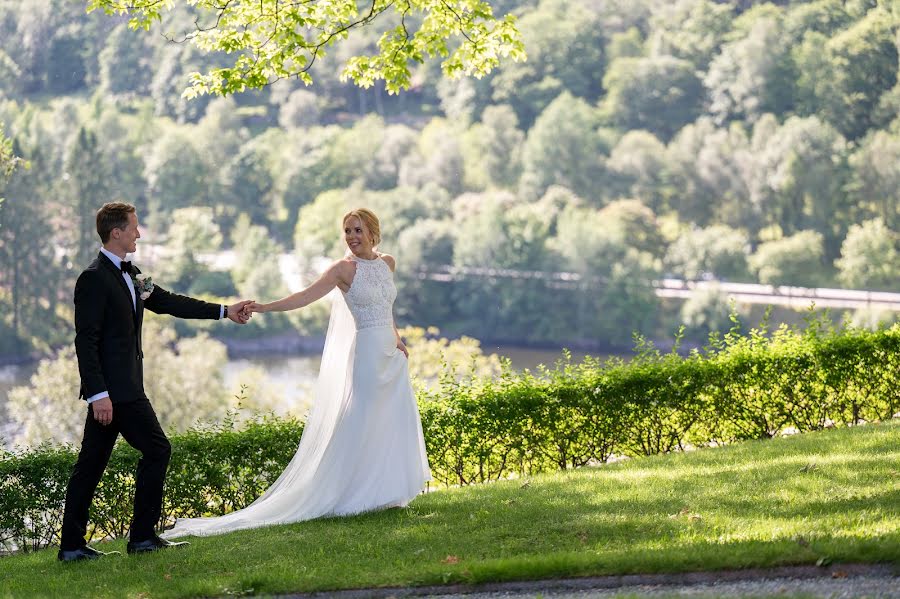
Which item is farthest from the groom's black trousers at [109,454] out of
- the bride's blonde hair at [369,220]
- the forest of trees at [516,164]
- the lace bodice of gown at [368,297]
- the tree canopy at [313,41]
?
the forest of trees at [516,164]

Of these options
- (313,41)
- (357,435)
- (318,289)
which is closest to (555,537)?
(357,435)

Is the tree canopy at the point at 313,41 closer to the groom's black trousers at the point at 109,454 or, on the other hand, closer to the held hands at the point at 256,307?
the held hands at the point at 256,307

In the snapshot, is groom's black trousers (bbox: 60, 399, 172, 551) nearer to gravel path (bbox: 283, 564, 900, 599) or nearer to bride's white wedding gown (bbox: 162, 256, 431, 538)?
bride's white wedding gown (bbox: 162, 256, 431, 538)

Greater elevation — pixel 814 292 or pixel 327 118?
pixel 327 118

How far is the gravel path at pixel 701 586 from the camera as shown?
456 cm

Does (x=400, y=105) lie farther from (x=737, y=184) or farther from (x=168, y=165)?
(x=737, y=184)

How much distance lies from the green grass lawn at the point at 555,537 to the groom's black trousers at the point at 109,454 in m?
0.25

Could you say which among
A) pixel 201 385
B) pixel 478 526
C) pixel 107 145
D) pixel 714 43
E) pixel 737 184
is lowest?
pixel 201 385

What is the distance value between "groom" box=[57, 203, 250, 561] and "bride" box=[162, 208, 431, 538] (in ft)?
2.21

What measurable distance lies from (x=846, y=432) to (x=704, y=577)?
470 centimetres

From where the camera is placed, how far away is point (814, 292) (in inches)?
3081

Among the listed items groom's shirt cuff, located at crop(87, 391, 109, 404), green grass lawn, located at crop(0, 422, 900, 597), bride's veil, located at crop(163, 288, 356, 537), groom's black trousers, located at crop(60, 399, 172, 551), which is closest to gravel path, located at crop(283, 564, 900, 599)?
green grass lawn, located at crop(0, 422, 900, 597)

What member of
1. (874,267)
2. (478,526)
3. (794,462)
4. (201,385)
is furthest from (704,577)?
(874,267)

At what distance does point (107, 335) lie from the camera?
5914 millimetres
